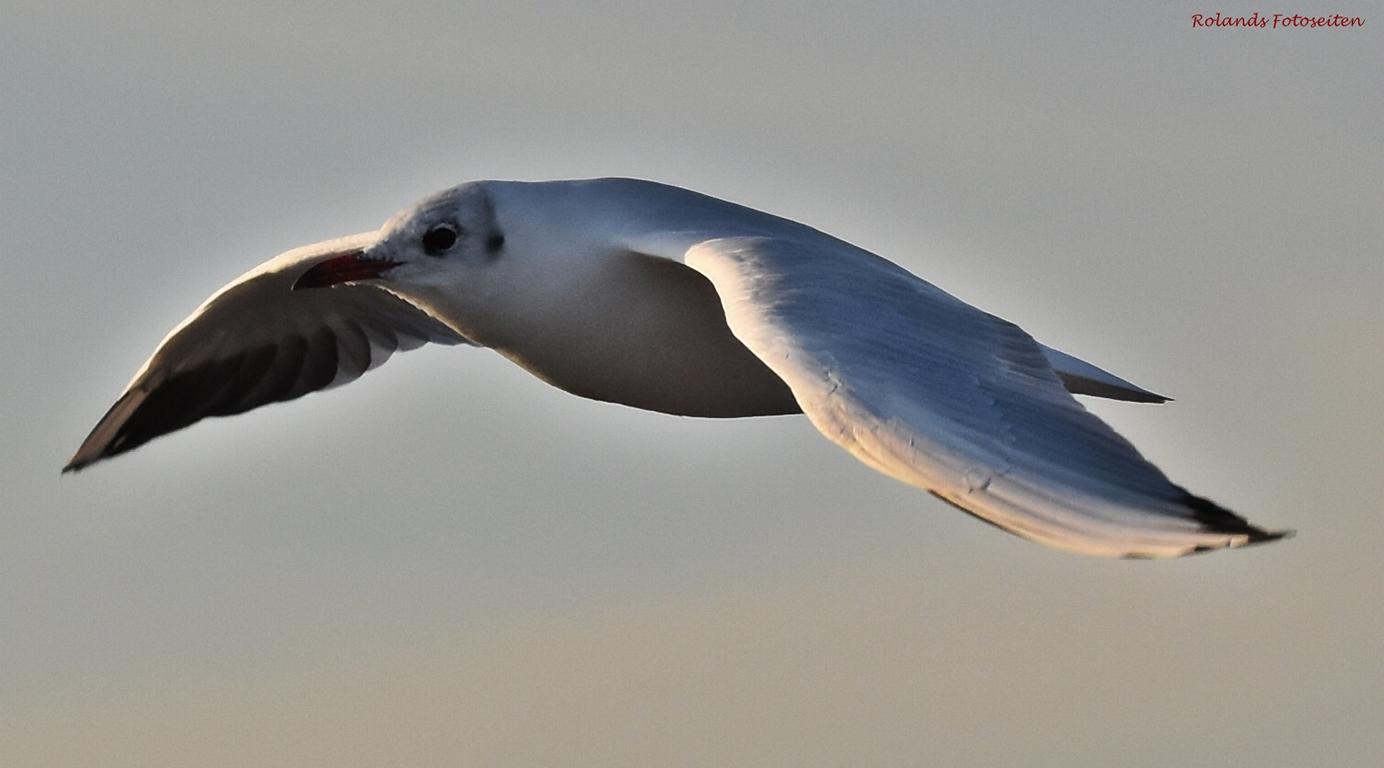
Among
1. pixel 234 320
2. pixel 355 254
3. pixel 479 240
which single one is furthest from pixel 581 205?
pixel 234 320

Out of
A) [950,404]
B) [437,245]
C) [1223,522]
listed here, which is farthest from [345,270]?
[1223,522]

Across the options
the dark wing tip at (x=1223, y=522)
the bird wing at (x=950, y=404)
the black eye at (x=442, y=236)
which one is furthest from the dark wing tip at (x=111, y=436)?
the dark wing tip at (x=1223, y=522)

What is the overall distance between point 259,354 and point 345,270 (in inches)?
86.0

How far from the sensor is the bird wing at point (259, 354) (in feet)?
32.3

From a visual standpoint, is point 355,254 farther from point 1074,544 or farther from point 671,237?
point 1074,544

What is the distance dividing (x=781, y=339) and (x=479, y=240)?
81.8 inches

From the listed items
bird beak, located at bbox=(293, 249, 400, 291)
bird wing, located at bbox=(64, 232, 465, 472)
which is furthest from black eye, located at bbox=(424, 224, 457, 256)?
bird wing, located at bbox=(64, 232, 465, 472)

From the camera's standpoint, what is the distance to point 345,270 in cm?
812

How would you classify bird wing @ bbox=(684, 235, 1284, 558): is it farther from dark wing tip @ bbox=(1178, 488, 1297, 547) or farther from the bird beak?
the bird beak

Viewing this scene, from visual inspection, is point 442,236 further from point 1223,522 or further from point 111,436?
point 1223,522

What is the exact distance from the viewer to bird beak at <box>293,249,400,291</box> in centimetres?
805

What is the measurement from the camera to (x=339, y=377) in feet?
33.4

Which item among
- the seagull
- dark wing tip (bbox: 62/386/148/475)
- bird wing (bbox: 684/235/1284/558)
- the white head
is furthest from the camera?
dark wing tip (bbox: 62/386/148/475)

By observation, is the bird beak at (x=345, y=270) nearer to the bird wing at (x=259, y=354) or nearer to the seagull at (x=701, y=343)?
the seagull at (x=701, y=343)
